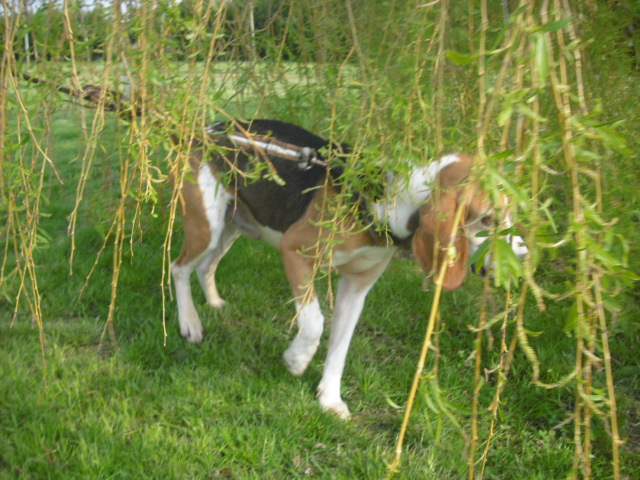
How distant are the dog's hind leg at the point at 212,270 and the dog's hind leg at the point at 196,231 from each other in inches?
10.2

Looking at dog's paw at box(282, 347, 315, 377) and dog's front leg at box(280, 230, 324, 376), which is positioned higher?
dog's front leg at box(280, 230, 324, 376)

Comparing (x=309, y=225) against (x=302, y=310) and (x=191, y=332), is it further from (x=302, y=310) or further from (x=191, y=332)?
(x=191, y=332)

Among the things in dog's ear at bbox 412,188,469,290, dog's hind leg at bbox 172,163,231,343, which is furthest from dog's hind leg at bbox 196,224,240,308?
dog's ear at bbox 412,188,469,290

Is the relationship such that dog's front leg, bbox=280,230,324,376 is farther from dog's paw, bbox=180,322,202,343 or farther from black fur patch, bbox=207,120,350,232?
dog's paw, bbox=180,322,202,343

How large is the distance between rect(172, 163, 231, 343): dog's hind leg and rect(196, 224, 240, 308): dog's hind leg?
0.26 meters

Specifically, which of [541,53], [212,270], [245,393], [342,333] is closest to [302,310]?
[342,333]

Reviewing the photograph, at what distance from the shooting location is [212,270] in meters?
3.96

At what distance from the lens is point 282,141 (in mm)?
3264

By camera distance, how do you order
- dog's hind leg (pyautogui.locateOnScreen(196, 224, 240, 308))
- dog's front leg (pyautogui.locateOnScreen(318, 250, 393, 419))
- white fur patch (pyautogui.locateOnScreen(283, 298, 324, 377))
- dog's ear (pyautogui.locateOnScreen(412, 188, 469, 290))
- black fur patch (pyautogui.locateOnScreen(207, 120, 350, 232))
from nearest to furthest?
dog's ear (pyautogui.locateOnScreen(412, 188, 469, 290)) → white fur patch (pyautogui.locateOnScreen(283, 298, 324, 377)) → dog's front leg (pyautogui.locateOnScreen(318, 250, 393, 419)) → black fur patch (pyautogui.locateOnScreen(207, 120, 350, 232)) → dog's hind leg (pyautogui.locateOnScreen(196, 224, 240, 308))

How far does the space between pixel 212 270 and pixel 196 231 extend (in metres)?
0.52

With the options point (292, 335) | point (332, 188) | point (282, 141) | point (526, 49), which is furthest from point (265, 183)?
point (526, 49)

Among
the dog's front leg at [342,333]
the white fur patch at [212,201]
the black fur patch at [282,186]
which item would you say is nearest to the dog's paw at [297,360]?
the dog's front leg at [342,333]

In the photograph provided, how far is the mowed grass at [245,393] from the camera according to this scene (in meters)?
2.64

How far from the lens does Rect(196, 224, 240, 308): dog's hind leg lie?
3.94m
